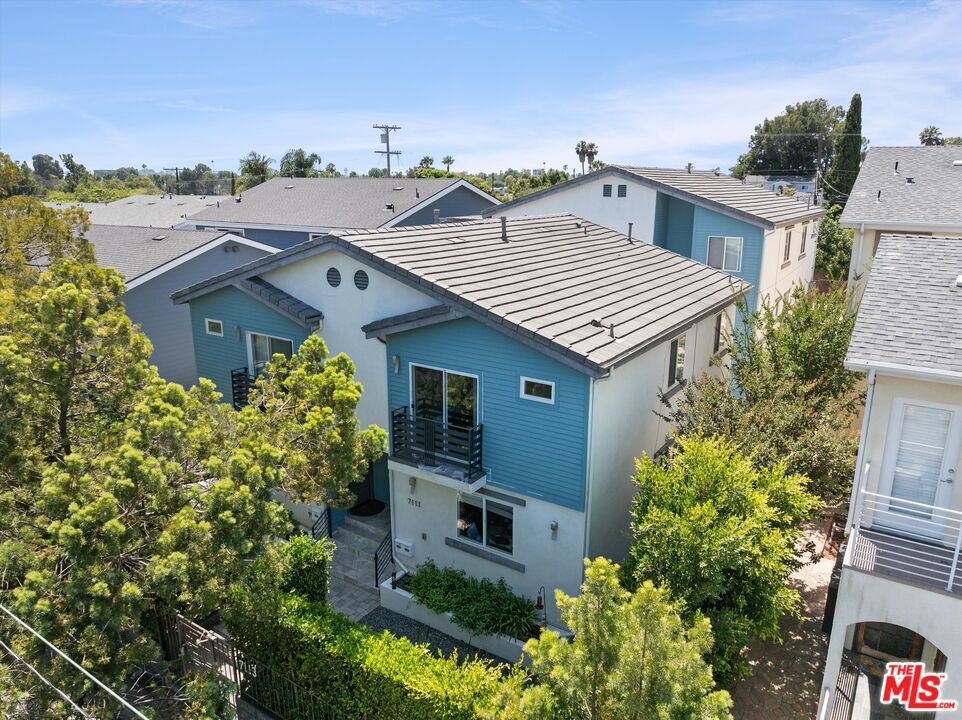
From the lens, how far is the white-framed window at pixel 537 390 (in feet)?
40.6

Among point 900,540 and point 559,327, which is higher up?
point 559,327

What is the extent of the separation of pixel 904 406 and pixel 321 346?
10390mm

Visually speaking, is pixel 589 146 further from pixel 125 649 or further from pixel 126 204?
pixel 125 649

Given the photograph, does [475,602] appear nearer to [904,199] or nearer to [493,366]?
[493,366]

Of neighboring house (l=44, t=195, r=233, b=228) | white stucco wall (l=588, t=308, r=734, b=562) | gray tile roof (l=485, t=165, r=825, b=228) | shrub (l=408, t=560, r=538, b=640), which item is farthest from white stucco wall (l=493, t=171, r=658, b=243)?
neighboring house (l=44, t=195, r=233, b=228)

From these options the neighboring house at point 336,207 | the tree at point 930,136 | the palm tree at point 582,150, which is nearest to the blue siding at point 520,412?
the neighboring house at point 336,207

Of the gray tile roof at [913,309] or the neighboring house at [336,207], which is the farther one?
the neighboring house at [336,207]

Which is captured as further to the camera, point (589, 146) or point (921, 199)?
point (589, 146)

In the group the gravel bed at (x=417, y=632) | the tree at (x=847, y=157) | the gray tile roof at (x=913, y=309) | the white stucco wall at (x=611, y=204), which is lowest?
the gravel bed at (x=417, y=632)

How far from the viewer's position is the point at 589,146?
95.1 metres

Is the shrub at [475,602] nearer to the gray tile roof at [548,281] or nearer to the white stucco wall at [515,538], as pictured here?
the white stucco wall at [515,538]

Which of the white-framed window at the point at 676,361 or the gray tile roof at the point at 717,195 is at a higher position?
the gray tile roof at the point at 717,195

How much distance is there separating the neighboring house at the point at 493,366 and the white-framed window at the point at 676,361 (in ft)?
0.18

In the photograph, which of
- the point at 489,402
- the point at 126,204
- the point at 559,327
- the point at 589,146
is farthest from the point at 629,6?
the point at 589,146
